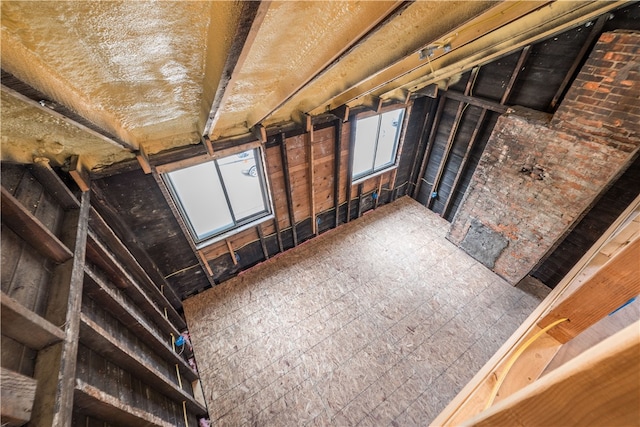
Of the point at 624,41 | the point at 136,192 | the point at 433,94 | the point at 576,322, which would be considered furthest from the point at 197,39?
the point at 433,94

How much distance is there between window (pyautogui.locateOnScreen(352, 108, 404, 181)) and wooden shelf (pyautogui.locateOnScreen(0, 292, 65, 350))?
159 inches

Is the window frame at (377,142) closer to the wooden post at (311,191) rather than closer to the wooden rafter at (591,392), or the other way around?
the wooden post at (311,191)

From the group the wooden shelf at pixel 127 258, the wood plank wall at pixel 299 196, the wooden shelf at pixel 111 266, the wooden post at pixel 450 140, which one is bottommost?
the wooden shelf at pixel 111 266

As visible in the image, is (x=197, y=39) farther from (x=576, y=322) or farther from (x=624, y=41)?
(x=624, y=41)

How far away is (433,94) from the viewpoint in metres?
4.16

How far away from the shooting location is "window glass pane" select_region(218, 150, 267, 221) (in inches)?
140

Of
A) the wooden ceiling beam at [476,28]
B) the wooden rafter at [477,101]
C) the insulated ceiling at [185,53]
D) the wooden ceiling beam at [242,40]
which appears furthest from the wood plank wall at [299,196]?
the wooden ceiling beam at [242,40]

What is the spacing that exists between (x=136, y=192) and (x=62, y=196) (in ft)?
3.10

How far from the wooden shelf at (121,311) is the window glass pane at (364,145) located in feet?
12.3

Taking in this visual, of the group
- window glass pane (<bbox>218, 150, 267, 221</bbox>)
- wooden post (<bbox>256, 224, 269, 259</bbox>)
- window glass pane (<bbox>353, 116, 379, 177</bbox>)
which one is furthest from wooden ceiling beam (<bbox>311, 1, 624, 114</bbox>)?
wooden post (<bbox>256, 224, 269, 259</bbox>)

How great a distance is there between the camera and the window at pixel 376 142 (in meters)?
4.47

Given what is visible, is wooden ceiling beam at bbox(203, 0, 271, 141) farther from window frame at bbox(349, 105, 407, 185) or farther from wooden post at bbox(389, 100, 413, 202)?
wooden post at bbox(389, 100, 413, 202)

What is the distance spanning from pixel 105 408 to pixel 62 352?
562mm

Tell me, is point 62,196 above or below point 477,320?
above
